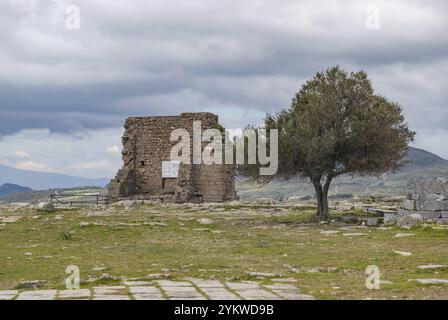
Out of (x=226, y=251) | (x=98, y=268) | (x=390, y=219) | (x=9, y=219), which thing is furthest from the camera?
(x=9, y=219)

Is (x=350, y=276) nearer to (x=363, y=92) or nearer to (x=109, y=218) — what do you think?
(x=363, y=92)

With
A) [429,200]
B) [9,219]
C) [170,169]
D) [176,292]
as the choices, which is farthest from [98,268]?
[170,169]

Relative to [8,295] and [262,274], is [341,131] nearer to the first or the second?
[262,274]

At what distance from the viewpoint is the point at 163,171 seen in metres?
51.6

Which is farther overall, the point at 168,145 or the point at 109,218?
the point at 168,145

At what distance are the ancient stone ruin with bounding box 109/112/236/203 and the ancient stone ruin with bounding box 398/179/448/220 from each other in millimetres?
20171

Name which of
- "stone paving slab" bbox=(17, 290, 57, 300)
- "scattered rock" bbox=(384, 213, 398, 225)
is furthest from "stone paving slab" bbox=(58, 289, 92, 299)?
"scattered rock" bbox=(384, 213, 398, 225)

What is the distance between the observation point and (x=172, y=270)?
15992 millimetres

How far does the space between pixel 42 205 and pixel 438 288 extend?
1173 inches

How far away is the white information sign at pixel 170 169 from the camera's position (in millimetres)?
50875

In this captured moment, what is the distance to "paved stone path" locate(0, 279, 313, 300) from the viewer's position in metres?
11.4

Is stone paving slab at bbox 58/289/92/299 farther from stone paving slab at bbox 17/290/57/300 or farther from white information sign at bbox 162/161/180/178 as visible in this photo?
white information sign at bbox 162/161/180/178

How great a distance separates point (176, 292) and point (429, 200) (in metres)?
19.0
